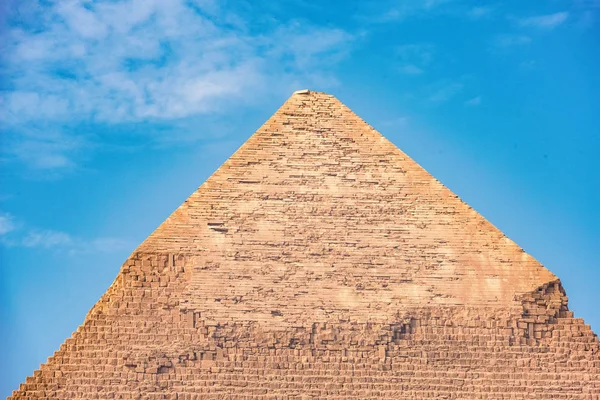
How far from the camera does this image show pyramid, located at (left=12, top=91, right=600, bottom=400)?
37.8m

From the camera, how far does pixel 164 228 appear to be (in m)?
39.1

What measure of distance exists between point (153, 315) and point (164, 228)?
6.33 ft

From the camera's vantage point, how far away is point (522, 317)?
3856cm

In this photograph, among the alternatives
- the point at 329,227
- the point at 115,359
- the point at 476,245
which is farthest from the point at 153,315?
the point at 476,245

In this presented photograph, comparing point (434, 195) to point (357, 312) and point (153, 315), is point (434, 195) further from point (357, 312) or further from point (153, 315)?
point (153, 315)

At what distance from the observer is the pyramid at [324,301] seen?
3781 centimetres

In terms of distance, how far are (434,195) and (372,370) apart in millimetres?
4055

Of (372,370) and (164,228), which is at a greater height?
(164,228)

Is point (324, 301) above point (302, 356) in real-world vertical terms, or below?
above

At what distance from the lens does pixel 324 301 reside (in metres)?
38.4

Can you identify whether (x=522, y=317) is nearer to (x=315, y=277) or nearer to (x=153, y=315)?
(x=315, y=277)

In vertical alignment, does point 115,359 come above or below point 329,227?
below

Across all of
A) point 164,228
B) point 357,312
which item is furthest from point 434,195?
point 164,228

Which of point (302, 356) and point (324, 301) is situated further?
point (324, 301)
